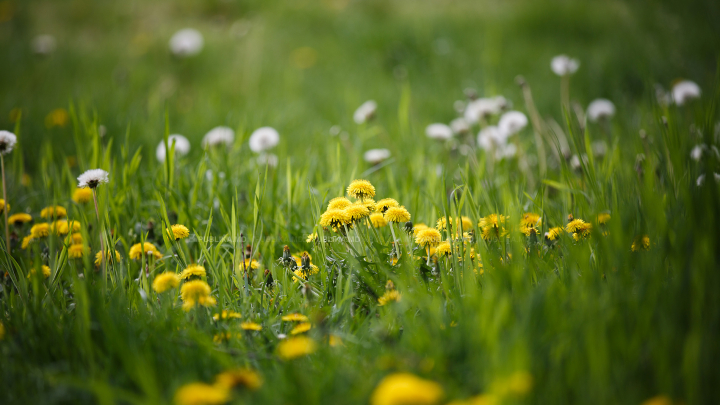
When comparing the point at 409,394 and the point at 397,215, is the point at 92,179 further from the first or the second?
the point at 409,394

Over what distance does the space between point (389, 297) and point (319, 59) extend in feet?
14.8

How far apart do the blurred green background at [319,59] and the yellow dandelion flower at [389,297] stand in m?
1.83

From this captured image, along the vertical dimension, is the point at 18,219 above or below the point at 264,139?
below

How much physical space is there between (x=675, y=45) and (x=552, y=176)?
3014 mm

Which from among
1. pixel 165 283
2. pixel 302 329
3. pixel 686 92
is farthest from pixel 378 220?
pixel 686 92

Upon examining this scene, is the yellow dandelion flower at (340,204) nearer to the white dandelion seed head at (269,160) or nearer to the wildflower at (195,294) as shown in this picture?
the wildflower at (195,294)

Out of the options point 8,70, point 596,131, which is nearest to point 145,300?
point 596,131

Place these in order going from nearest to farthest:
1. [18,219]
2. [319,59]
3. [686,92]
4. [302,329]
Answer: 1. [302,329]
2. [18,219]
3. [686,92]
4. [319,59]

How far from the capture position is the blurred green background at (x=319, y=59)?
3201 millimetres

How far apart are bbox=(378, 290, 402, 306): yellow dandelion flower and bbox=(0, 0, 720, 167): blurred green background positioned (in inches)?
72.1

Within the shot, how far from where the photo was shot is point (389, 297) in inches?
38.9

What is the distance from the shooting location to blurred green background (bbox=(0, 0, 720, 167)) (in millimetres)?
3201

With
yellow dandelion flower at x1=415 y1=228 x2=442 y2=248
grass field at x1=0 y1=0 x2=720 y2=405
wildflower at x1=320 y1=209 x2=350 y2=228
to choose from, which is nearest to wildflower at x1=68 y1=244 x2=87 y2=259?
grass field at x1=0 y1=0 x2=720 y2=405

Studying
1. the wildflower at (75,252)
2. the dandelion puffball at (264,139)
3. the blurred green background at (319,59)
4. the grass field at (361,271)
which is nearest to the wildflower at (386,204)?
the grass field at (361,271)
